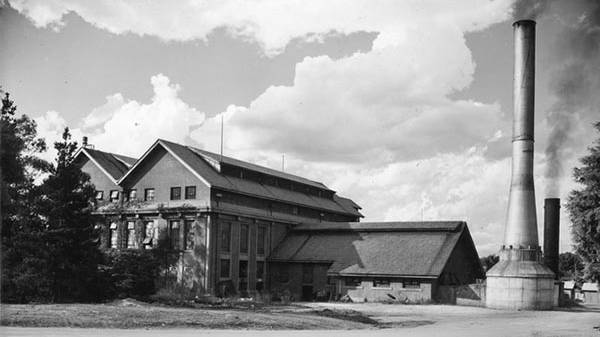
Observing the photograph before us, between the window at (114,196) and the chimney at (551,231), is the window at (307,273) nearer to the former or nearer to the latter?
the window at (114,196)

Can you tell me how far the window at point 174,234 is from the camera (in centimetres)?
4894

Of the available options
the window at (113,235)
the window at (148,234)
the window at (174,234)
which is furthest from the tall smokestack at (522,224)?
the window at (113,235)

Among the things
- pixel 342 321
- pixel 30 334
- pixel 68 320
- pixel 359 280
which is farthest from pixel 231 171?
pixel 30 334

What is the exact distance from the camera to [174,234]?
4934 cm

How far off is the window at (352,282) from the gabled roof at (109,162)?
19.4 m

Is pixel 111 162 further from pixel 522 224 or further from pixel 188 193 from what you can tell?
pixel 522 224

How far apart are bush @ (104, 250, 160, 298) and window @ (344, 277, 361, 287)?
13507 millimetres

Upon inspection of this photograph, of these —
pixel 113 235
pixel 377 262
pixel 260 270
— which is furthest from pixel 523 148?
pixel 113 235

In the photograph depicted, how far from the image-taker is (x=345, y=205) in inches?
2731

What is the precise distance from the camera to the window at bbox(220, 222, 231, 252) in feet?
160

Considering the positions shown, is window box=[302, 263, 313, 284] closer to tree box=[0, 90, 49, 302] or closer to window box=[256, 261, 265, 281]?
window box=[256, 261, 265, 281]

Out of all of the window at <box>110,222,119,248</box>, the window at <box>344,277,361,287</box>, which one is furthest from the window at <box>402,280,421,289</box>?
the window at <box>110,222,119,248</box>

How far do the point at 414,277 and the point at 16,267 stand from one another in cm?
2480

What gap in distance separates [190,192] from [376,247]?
14.2 meters
